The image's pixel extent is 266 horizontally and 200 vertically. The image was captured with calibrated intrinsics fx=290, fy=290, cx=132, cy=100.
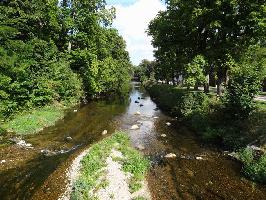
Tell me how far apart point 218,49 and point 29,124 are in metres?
23.8

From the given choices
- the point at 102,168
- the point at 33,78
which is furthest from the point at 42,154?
the point at 33,78

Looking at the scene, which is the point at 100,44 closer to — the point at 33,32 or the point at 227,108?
the point at 33,32

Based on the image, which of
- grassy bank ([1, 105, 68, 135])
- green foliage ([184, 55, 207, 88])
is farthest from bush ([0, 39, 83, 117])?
green foliage ([184, 55, 207, 88])

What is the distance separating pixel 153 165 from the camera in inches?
858

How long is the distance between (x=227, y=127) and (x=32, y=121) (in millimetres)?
20258

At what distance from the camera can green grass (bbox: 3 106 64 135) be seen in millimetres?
29109

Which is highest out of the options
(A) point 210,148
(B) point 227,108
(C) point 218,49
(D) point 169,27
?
(D) point 169,27

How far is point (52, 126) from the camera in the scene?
1296 inches

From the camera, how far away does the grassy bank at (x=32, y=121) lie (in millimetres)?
29047

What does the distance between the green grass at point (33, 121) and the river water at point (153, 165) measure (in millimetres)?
1197

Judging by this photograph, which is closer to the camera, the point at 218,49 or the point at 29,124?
the point at 29,124

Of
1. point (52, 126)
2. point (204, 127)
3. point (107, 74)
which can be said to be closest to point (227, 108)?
point (204, 127)

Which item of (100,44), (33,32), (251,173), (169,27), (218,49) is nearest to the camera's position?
(251,173)

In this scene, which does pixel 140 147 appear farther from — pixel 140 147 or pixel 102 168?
pixel 102 168
